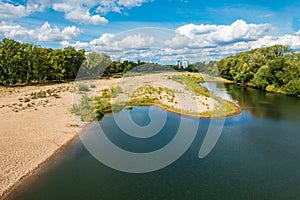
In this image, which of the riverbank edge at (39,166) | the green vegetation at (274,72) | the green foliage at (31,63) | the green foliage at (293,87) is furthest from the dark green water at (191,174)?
the green foliage at (31,63)

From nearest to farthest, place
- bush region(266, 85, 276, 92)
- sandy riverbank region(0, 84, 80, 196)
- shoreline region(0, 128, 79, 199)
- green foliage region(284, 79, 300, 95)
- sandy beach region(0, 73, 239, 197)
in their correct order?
shoreline region(0, 128, 79, 199)
sandy riverbank region(0, 84, 80, 196)
sandy beach region(0, 73, 239, 197)
green foliage region(284, 79, 300, 95)
bush region(266, 85, 276, 92)

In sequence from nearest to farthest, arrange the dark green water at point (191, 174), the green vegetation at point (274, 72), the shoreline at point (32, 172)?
the shoreline at point (32, 172)
the dark green water at point (191, 174)
the green vegetation at point (274, 72)

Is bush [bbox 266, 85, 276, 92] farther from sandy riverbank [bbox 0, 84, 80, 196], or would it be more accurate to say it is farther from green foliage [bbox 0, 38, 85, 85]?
green foliage [bbox 0, 38, 85, 85]

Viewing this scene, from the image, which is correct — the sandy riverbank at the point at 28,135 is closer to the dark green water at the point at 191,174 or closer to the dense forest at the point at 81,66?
the dark green water at the point at 191,174

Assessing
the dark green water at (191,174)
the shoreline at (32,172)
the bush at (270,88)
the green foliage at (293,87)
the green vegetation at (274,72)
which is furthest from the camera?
the bush at (270,88)

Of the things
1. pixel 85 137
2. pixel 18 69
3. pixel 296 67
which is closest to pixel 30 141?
pixel 85 137

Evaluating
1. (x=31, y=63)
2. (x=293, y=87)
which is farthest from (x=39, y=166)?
(x=293, y=87)

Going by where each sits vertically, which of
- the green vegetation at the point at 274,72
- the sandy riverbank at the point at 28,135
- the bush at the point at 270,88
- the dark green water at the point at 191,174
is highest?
the green vegetation at the point at 274,72

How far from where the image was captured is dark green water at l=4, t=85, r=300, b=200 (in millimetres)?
11578

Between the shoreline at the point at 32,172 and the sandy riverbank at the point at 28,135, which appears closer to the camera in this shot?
the shoreline at the point at 32,172

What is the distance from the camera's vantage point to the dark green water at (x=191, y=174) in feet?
38.0

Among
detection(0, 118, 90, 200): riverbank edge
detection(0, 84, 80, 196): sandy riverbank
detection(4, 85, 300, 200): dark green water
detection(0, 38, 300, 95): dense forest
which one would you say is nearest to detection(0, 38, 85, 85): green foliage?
detection(0, 38, 300, 95): dense forest

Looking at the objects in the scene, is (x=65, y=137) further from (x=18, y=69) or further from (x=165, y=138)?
(x=18, y=69)

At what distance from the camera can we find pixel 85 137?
1962 centimetres
